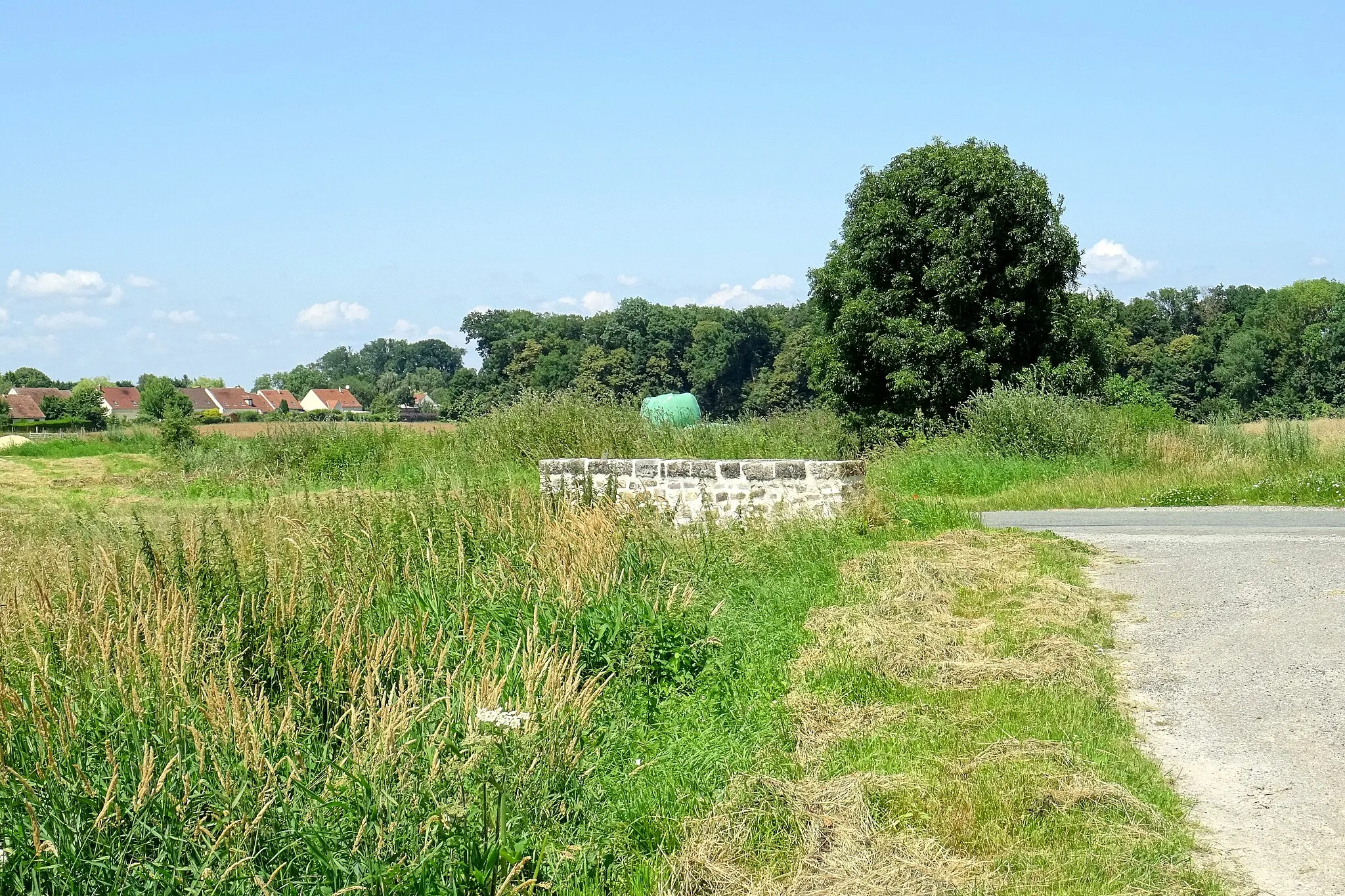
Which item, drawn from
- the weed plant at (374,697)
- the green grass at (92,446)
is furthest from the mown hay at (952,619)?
the green grass at (92,446)

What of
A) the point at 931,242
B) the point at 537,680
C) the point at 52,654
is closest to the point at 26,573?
the point at 52,654

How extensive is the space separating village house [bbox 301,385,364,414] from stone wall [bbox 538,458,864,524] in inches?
4620

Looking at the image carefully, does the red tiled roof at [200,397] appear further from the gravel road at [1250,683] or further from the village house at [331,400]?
the gravel road at [1250,683]

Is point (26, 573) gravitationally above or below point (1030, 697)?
above

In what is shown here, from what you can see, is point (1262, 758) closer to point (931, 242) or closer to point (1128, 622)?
point (1128, 622)

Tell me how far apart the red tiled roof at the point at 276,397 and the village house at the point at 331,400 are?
117 centimetres

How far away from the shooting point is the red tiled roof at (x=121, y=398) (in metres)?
111

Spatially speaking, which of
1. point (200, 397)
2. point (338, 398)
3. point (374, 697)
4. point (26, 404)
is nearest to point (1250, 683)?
point (374, 697)

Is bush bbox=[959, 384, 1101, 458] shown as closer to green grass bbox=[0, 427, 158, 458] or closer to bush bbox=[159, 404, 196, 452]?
bush bbox=[159, 404, 196, 452]

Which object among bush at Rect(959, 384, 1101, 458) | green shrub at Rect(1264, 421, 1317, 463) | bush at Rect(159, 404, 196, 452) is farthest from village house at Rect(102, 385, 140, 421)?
green shrub at Rect(1264, 421, 1317, 463)

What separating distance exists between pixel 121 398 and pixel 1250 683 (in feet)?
402

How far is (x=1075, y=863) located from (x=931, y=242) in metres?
26.7

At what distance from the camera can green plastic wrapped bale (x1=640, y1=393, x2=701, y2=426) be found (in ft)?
74.0

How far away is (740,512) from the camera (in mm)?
13172
